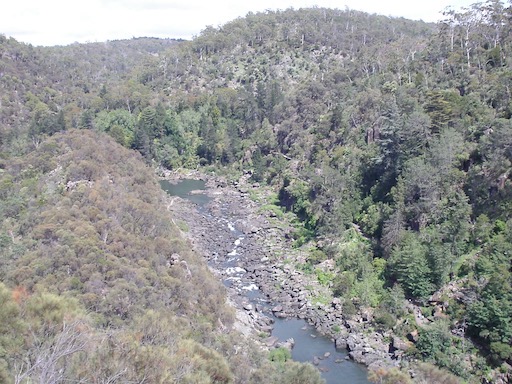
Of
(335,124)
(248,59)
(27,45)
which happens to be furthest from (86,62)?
(335,124)

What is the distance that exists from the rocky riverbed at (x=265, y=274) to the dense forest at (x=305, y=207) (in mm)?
1594

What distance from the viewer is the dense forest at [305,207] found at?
1973 cm

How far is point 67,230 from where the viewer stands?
98.6 ft

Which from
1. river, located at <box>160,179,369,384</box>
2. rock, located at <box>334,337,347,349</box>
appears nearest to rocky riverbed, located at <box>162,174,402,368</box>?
rock, located at <box>334,337,347,349</box>

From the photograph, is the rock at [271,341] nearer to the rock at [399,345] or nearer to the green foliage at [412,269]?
the rock at [399,345]

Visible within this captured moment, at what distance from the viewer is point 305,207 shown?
49375 mm

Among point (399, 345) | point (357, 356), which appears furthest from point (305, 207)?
point (357, 356)

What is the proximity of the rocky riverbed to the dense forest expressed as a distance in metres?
1.59

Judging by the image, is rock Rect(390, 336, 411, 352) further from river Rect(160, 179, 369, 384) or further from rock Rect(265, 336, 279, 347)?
rock Rect(265, 336, 279, 347)

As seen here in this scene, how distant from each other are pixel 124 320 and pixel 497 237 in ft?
77.7

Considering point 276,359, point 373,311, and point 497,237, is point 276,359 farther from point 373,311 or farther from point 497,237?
point 497,237

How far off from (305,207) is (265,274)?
12.0m

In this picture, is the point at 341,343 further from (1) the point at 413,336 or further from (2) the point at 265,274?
(2) the point at 265,274

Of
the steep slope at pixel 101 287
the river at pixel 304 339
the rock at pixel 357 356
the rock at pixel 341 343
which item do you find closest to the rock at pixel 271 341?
the river at pixel 304 339
